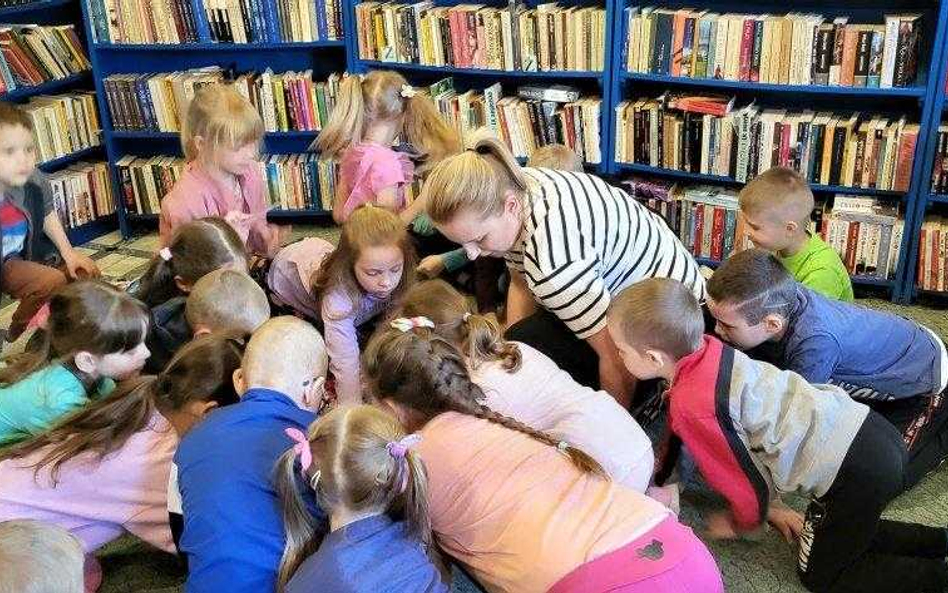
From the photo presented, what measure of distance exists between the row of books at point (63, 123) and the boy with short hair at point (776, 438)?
294 centimetres

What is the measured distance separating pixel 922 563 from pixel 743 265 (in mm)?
726

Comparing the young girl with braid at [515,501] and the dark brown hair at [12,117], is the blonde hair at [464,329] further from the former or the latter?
the dark brown hair at [12,117]

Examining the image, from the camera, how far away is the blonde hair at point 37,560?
1.20 m

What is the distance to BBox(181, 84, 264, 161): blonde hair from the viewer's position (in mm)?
2754

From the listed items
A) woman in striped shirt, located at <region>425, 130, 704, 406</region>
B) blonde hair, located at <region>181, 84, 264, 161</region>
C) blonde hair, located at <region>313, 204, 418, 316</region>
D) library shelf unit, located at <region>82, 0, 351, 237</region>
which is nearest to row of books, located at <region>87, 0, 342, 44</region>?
library shelf unit, located at <region>82, 0, 351, 237</region>

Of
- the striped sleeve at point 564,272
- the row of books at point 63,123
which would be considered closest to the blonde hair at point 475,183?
the striped sleeve at point 564,272

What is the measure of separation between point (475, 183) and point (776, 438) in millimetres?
813

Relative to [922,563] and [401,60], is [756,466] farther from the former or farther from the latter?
[401,60]

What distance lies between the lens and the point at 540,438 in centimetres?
166

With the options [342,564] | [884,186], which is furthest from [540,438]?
[884,186]

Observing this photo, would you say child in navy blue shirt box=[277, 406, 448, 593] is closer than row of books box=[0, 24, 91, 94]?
Yes

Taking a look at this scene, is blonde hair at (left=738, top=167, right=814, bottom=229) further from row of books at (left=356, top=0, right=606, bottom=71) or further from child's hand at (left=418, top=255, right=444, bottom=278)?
row of books at (left=356, top=0, right=606, bottom=71)

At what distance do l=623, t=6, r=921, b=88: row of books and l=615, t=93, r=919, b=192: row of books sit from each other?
5.6 inches

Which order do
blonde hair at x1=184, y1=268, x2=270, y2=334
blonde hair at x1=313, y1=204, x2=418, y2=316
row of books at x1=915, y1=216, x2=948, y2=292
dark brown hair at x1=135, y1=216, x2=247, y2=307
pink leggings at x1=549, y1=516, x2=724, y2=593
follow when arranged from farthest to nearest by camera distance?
row of books at x1=915, y1=216, x2=948, y2=292
dark brown hair at x1=135, y1=216, x2=247, y2=307
blonde hair at x1=313, y1=204, x2=418, y2=316
blonde hair at x1=184, y1=268, x2=270, y2=334
pink leggings at x1=549, y1=516, x2=724, y2=593
